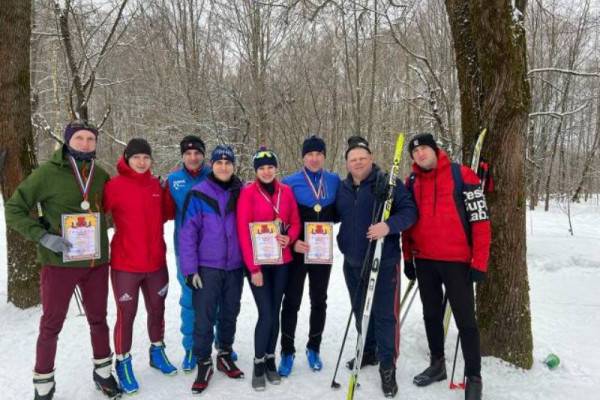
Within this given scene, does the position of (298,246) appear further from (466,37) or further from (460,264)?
(466,37)

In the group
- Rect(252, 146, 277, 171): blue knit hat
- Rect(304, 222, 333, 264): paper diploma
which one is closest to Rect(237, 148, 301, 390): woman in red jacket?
Rect(252, 146, 277, 171): blue knit hat

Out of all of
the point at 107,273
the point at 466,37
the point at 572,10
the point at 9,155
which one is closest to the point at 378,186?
the point at 466,37

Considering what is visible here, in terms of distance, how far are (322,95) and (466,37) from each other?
10.8 metres

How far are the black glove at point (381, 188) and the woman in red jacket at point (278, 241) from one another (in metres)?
0.74

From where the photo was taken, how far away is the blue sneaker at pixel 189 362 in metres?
3.54

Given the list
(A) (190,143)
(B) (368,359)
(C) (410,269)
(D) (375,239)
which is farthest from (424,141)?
(A) (190,143)

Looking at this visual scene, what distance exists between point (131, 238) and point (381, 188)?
6.66 ft

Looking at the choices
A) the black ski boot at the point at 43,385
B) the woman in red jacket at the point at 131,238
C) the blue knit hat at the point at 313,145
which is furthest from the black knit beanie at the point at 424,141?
the black ski boot at the point at 43,385

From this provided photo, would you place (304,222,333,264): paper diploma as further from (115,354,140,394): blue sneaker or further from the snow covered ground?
(115,354,140,394): blue sneaker

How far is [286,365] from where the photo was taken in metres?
3.55

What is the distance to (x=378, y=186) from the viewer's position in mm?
3176

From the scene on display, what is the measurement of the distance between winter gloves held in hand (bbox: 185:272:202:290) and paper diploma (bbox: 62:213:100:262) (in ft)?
2.31

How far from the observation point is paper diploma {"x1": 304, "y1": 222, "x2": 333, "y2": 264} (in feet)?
11.2

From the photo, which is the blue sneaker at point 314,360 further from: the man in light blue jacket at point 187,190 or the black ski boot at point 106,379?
the black ski boot at point 106,379
